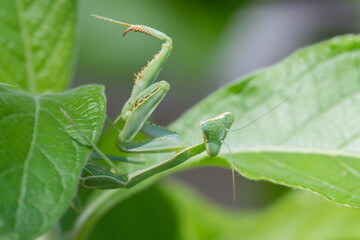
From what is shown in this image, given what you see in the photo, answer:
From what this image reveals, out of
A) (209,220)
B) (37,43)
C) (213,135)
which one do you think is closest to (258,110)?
(213,135)

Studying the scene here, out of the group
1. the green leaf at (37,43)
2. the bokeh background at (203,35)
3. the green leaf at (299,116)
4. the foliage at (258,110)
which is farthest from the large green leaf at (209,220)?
the bokeh background at (203,35)

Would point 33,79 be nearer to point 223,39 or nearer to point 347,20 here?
point 223,39

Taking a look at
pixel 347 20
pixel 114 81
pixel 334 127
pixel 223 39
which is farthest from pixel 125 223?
pixel 347 20

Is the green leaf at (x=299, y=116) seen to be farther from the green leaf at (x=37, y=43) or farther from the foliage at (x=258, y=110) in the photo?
the green leaf at (x=37, y=43)

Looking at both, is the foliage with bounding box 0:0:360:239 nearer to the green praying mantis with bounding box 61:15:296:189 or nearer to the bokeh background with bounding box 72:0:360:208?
the green praying mantis with bounding box 61:15:296:189

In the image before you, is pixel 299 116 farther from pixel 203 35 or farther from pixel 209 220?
pixel 203 35

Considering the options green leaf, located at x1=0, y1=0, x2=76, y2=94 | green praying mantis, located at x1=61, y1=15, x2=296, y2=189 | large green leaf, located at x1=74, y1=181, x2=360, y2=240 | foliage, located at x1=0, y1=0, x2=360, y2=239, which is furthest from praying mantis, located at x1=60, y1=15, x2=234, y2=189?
large green leaf, located at x1=74, y1=181, x2=360, y2=240

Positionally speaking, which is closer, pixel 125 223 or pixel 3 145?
pixel 3 145
